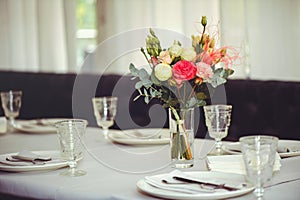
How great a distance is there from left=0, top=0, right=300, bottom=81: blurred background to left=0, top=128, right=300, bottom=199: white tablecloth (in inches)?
21.9

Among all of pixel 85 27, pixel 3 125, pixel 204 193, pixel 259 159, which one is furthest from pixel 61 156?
pixel 85 27

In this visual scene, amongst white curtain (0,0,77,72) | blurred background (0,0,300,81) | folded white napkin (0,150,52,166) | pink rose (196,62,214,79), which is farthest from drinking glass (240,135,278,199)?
white curtain (0,0,77,72)

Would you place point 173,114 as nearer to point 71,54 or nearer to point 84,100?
point 84,100

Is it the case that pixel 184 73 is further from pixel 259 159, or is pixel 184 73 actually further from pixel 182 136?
pixel 259 159

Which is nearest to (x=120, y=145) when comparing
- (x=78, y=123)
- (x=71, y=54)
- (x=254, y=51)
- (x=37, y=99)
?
(x=78, y=123)

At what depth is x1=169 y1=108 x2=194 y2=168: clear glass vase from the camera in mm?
2027

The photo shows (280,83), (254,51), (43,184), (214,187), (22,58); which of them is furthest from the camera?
(22,58)

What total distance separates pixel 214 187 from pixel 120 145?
2.76 ft

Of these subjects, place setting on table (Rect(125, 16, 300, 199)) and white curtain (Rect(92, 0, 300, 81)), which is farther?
white curtain (Rect(92, 0, 300, 81))

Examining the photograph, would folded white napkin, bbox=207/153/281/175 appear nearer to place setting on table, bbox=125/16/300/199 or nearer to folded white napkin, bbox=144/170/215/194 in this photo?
place setting on table, bbox=125/16/300/199

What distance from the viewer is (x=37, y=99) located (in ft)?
13.5

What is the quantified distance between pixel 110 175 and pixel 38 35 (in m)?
3.46

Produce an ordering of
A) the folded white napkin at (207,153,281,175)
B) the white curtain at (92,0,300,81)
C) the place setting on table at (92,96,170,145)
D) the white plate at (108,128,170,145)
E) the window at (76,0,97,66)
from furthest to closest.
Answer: the window at (76,0,97,66) < the white curtain at (92,0,300,81) < the place setting on table at (92,96,170,145) < the white plate at (108,128,170,145) < the folded white napkin at (207,153,281,175)

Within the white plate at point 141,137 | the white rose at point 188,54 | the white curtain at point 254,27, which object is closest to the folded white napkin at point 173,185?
the white rose at point 188,54
